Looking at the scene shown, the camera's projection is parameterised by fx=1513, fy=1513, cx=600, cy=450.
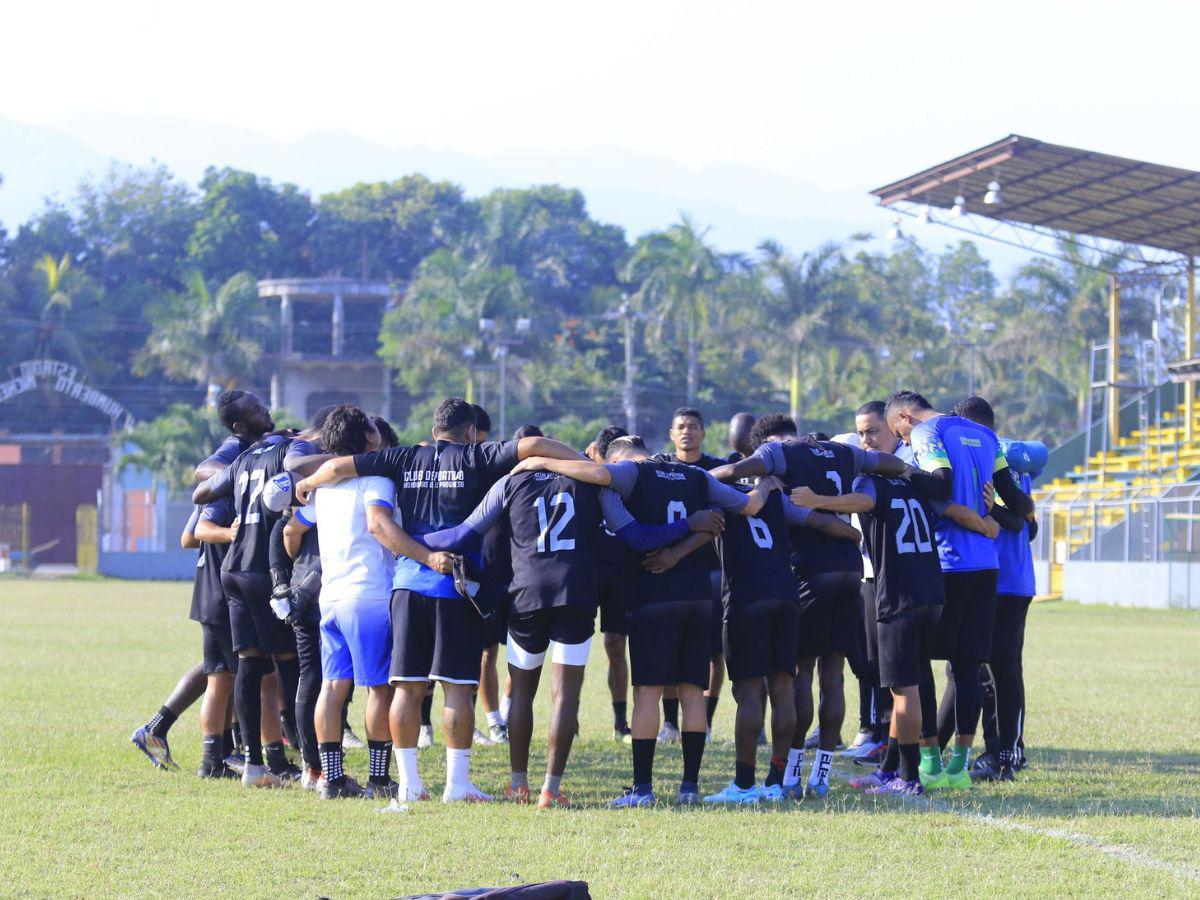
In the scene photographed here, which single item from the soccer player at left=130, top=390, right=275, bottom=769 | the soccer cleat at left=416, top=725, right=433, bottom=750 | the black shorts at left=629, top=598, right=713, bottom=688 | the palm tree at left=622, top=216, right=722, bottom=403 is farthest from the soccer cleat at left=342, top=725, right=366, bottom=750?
the palm tree at left=622, top=216, right=722, bottom=403

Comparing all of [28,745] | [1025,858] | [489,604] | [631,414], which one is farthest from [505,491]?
[631,414]

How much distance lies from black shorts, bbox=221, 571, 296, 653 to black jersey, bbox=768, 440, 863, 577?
2.95m

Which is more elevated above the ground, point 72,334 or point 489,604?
point 72,334

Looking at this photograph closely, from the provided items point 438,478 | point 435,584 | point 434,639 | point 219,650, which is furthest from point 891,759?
point 219,650

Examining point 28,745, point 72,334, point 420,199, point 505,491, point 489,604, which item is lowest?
point 28,745

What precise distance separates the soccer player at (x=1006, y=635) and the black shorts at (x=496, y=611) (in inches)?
113

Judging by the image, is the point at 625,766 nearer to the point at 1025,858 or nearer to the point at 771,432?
the point at 771,432

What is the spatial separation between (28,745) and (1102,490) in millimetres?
26662

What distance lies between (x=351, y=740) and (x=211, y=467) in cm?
239

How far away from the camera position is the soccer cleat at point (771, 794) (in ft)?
26.0

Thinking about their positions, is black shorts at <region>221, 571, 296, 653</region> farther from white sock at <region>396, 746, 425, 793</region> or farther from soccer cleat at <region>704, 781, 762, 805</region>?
soccer cleat at <region>704, 781, 762, 805</region>

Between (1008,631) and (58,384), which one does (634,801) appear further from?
(58,384)

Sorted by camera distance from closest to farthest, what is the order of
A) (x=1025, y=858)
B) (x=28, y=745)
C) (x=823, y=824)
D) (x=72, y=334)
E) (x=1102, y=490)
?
(x=1025, y=858) < (x=823, y=824) < (x=28, y=745) < (x=1102, y=490) < (x=72, y=334)

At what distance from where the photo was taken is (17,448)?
59406 mm
